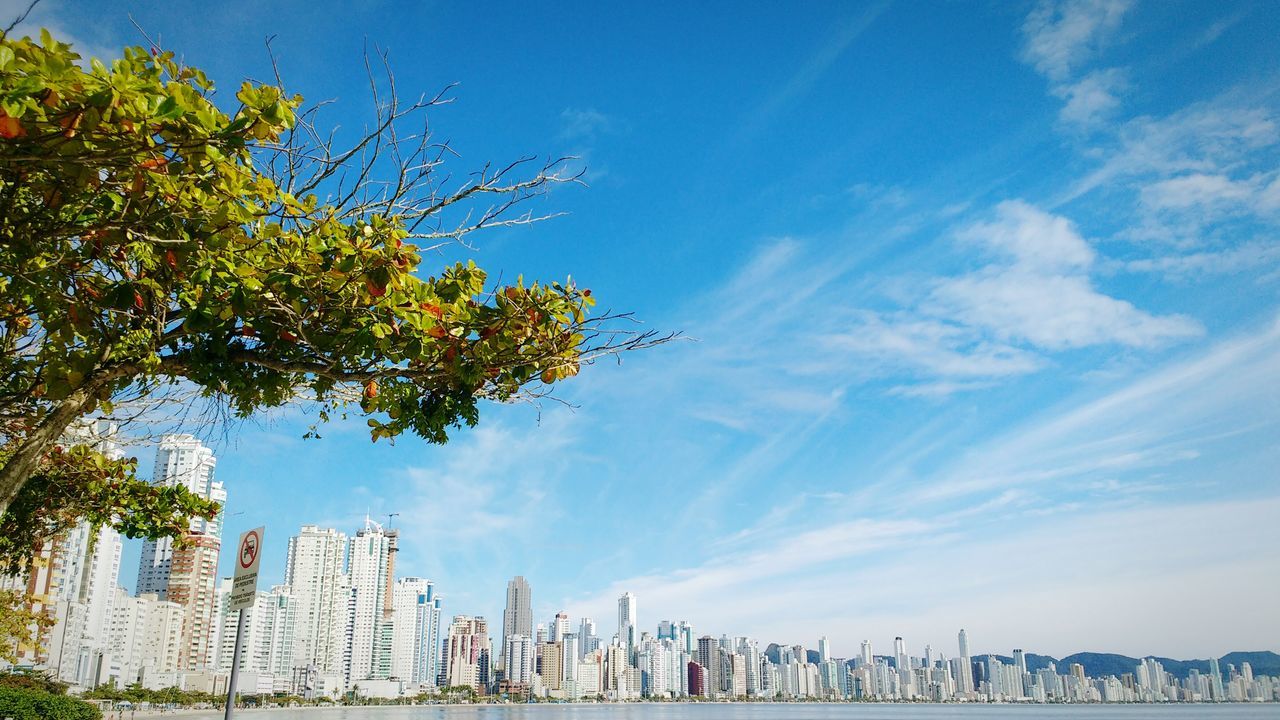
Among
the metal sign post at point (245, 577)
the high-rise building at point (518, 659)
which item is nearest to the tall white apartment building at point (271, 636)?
the high-rise building at point (518, 659)

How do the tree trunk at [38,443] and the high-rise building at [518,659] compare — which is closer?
the tree trunk at [38,443]

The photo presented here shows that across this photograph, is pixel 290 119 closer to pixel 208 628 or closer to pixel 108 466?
pixel 108 466

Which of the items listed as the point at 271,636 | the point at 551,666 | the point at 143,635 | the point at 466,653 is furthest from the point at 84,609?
the point at 551,666

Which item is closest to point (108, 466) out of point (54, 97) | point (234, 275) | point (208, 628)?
point (234, 275)

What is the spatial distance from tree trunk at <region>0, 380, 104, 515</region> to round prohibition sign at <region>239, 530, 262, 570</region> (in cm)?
182

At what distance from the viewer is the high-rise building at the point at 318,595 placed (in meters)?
127

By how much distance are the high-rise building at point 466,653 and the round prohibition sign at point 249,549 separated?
17292 cm

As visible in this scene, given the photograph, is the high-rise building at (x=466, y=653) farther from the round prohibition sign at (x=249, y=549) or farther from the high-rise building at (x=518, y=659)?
the round prohibition sign at (x=249, y=549)

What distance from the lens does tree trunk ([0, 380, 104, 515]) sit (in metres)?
3.08

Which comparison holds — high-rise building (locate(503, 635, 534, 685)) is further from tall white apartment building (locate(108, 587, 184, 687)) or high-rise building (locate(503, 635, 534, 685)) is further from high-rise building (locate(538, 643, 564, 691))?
tall white apartment building (locate(108, 587, 184, 687))

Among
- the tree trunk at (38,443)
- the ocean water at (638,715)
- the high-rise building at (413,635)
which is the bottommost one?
the ocean water at (638,715)

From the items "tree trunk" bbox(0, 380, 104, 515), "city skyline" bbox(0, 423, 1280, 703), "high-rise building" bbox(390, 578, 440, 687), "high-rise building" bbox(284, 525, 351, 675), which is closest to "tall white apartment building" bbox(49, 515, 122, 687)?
"city skyline" bbox(0, 423, 1280, 703)

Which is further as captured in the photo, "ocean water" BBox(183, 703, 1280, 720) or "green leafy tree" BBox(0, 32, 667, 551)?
"ocean water" BBox(183, 703, 1280, 720)

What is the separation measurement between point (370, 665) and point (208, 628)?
3571cm
